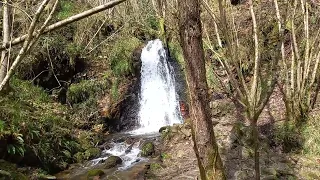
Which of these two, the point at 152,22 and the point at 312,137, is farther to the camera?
the point at 152,22

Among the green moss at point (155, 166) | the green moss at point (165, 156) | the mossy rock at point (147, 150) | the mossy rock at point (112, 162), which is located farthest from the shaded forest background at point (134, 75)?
the green moss at point (155, 166)

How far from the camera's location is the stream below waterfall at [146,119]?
24.8ft

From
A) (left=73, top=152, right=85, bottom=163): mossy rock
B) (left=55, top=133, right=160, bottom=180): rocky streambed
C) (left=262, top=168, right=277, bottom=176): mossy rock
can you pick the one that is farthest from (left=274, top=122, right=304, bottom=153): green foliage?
(left=73, top=152, right=85, bottom=163): mossy rock

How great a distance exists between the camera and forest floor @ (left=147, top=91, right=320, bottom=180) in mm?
5598

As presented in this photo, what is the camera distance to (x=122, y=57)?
13.5m

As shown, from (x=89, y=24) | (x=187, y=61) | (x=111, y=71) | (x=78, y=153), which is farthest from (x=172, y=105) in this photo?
(x=187, y=61)

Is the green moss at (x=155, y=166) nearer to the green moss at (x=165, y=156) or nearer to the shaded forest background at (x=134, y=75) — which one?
the green moss at (x=165, y=156)

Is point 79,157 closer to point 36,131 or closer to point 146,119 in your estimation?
point 36,131

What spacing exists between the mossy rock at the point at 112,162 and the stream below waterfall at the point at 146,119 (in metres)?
0.08

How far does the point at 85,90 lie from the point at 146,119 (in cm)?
266

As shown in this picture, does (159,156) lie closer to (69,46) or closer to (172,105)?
(172,105)

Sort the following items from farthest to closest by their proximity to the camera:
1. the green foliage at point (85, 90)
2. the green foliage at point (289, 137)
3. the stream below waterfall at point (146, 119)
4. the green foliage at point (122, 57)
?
the green foliage at point (122, 57) < the green foliage at point (85, 90) < the stream below waterfall at point (146, 119) < the green foliage at point (289, 137)

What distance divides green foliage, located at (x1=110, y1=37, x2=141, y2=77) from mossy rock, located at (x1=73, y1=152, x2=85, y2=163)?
519 centimetres

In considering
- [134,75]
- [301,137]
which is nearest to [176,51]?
[134,75]
